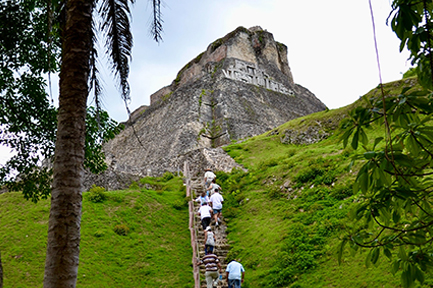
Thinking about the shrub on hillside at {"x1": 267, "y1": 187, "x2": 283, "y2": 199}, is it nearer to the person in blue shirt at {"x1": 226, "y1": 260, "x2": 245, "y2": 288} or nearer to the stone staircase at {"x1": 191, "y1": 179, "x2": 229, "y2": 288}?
the stone staircase at {"x1": 191, "y1": 179, "x2": 229, "y2": 288}

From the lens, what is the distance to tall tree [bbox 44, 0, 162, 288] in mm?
3959

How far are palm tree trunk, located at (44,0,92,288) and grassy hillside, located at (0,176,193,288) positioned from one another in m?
7.79

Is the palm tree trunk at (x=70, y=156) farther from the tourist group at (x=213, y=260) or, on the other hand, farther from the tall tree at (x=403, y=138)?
the tourist group at (x=213, y=260)

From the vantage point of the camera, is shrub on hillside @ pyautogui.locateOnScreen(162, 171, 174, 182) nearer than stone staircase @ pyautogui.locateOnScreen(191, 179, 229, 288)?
No

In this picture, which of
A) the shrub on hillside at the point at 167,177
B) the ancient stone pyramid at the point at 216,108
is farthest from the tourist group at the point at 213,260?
the shrub on hillside at the point at 167,177

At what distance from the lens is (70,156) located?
4297 mm

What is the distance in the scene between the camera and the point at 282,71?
2434 inches

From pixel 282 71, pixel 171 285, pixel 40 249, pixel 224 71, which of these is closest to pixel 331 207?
pixel 171 285

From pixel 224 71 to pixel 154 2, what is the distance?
4284 cm

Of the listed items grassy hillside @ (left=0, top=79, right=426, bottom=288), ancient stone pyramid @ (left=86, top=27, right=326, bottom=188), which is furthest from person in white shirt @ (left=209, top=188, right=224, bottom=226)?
ancient stone pyramid @ (left=86, top=27, right=326, bottom=188)

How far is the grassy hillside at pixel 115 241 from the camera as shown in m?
11.6

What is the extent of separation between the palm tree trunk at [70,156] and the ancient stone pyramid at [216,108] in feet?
55.8

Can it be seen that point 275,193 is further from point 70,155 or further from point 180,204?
point 70,155

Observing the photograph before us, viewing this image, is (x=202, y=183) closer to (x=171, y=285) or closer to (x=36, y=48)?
(x=171, y=285)
